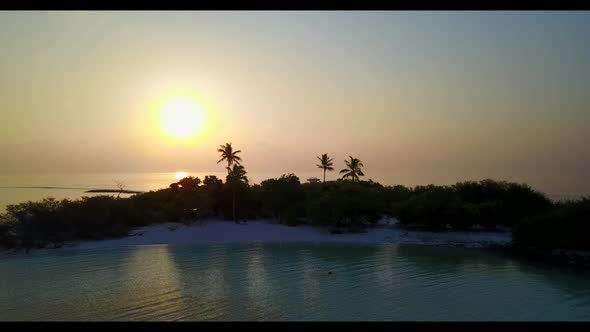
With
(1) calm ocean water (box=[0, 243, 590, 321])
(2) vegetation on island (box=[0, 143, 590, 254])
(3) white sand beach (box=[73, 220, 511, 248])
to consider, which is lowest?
(1) calm ocean water (box=[0, 243, 590, 321])

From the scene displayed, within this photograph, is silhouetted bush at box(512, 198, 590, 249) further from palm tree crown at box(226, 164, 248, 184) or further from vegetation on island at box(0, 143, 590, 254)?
palm tree crown at box(226, 164, 248, 184)

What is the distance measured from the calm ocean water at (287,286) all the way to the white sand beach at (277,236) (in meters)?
4.91

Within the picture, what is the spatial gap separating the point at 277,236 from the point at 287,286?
64.4 ft

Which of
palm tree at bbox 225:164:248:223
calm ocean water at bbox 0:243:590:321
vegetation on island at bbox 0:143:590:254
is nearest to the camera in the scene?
calm ocean water at bbox 0:243:590:321

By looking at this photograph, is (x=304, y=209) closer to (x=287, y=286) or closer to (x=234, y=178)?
(x=234, y=178)

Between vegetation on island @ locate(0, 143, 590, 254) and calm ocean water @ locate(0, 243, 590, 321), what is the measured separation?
4379 mm

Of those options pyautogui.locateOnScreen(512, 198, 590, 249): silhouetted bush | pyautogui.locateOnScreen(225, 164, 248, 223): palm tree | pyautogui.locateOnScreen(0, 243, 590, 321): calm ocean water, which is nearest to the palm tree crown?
pyautogui.locateOnScreen(225, 164, 248, 223): palm tree

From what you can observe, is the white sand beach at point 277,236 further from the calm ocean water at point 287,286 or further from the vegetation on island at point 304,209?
the calm ocean water at point 287,286

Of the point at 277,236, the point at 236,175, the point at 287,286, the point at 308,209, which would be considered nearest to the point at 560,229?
the point at 287,286

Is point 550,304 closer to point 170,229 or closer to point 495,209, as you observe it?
point 495,209

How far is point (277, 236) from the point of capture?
133 ft

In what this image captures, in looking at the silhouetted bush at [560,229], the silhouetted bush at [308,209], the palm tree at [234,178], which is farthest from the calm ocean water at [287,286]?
the palm tree at [234,178]

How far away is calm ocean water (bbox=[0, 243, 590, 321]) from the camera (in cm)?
1662
